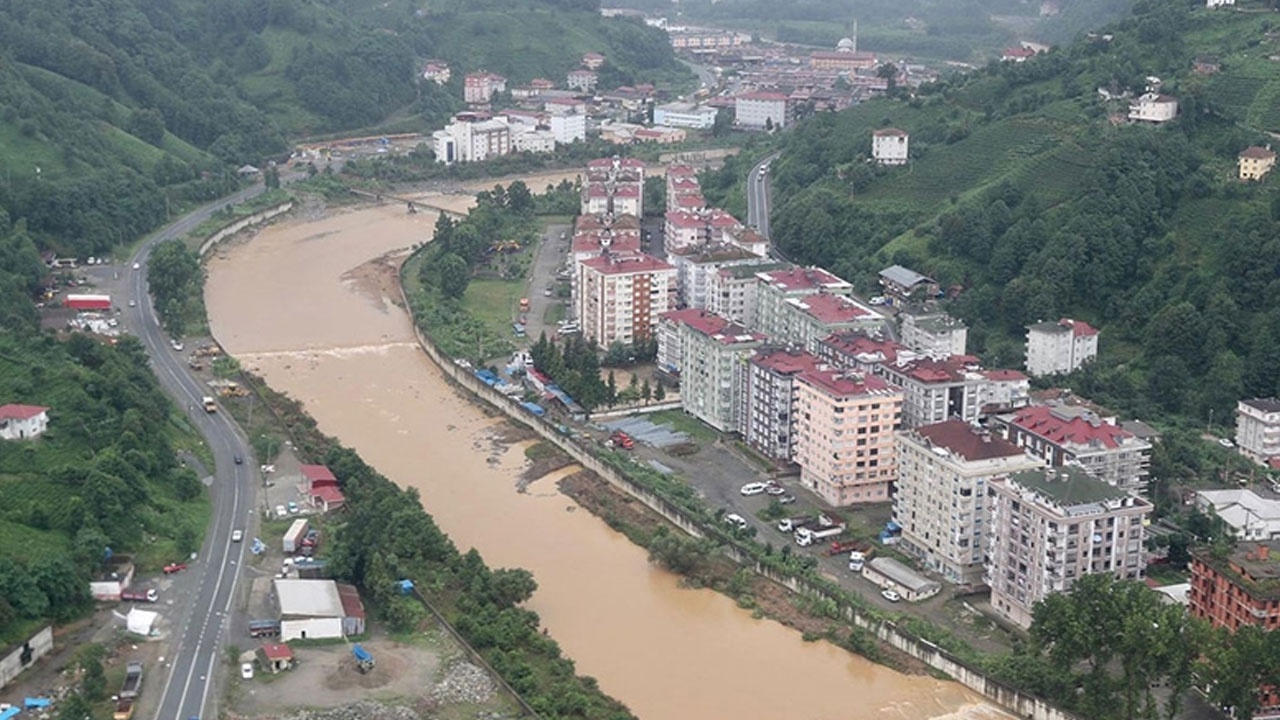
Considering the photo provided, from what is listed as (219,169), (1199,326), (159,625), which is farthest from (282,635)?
(219,169)

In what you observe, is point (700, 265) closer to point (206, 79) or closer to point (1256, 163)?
point (1256, 163)

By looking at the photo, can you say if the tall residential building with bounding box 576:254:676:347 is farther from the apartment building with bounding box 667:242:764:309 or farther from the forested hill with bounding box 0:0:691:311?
the forested hill with bounding box 0:0:691:311

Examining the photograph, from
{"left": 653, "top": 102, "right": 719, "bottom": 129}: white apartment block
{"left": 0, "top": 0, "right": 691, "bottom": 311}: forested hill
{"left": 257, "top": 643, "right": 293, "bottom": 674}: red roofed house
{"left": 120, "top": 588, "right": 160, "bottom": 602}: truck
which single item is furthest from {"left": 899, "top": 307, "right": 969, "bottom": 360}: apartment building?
{"left": 653, "top": 102, "right": 719, "bottom": 129}: white apartment block

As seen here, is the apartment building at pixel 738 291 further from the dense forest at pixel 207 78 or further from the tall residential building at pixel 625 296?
the dense forest at pixel 207 78

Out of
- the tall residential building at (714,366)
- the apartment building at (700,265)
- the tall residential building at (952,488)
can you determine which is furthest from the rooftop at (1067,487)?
the apartment building at (700,265)

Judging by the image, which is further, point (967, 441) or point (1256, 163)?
point (1256, 163)

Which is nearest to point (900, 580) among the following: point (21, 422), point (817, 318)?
point (817, 318)
